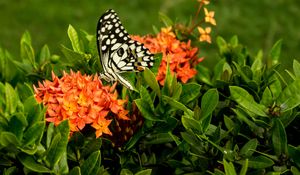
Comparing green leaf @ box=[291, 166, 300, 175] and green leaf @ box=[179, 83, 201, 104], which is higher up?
green leaf @ box=[179, 83, 201, 104]

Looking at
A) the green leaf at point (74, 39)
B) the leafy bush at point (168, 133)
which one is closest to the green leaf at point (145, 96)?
the leafy bush at point (168, 133)

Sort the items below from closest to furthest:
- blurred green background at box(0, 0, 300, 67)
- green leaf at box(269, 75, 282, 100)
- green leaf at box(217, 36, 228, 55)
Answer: green leaf at box(269, 75, 282, 100) → green leaf at box(217, 36, 228, 55) → blurred green background at box(0, 0, 300, 67)

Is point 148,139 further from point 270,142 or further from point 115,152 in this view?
point 270,142

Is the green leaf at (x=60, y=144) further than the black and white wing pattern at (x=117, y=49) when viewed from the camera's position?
No

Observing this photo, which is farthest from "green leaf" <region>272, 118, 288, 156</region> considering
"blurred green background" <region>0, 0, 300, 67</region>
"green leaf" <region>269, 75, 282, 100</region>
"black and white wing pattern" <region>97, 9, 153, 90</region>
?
"blurred green background" <region>0, 0, 300, 67</region>

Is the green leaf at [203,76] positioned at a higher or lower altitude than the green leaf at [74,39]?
lower

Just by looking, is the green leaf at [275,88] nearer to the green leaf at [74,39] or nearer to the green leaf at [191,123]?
the green leaf at [191,123]

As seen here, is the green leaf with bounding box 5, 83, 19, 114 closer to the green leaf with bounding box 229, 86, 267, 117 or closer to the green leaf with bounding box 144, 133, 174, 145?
the green leaf with bounding box 144, 133, 174, 145
